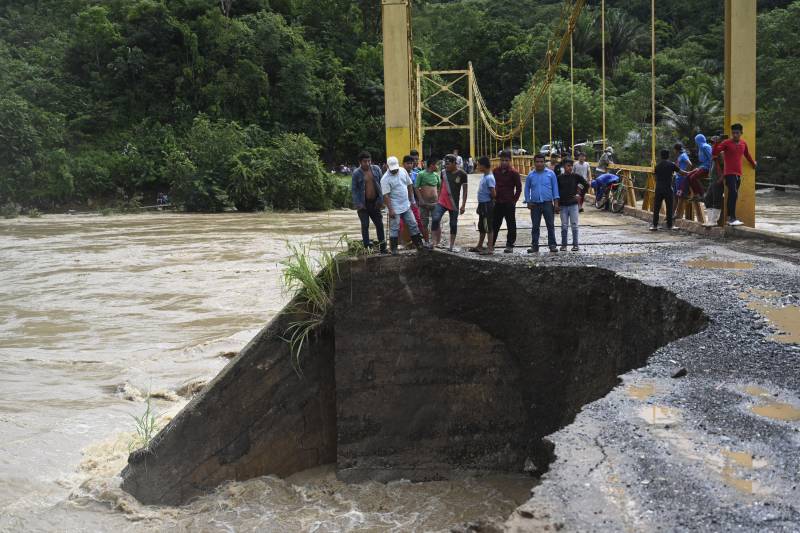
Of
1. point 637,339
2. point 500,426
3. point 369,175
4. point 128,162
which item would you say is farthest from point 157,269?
point 128,162

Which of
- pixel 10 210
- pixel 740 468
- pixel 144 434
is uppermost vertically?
pixel 10 210

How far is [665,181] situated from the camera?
12.3 meters

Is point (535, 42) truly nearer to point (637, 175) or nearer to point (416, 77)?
point (416, 77)

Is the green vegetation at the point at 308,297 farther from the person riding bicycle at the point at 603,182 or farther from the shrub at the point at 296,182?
the shrub at the point at 296,182

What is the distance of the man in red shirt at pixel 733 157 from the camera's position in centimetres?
1134

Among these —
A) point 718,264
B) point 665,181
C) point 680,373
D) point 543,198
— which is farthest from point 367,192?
point 665,181

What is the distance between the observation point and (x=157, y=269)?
20297 mm

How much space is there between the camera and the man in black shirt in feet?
39.5

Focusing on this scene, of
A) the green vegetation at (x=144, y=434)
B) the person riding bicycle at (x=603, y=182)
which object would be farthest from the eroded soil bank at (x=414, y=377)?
the person riding bicycle at (x=603, y=182)

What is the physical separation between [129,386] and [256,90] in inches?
1618

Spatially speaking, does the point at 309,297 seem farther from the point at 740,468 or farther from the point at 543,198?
the point at 740,468

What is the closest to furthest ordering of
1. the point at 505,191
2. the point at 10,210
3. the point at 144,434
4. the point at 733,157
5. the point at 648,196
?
the point at 144,434, the point at 505,191, the point at 733,157, the point at 648,196, the point at 10,210

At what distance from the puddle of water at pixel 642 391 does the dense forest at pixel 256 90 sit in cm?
3031

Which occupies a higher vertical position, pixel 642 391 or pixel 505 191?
pixel 505 191
